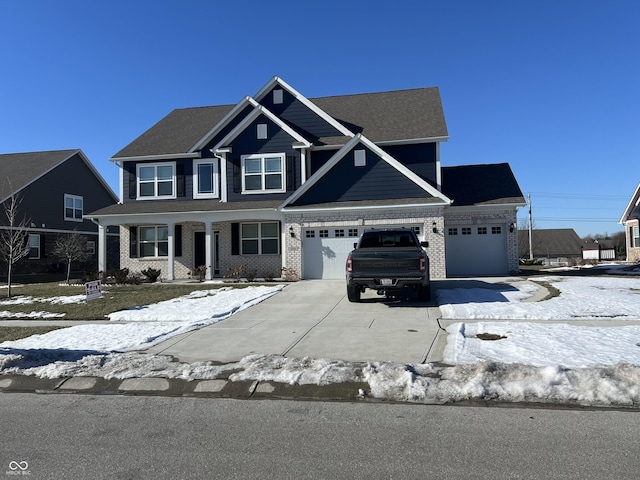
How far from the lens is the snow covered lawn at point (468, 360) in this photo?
17.3ft

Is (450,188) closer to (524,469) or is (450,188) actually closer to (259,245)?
(259,245)

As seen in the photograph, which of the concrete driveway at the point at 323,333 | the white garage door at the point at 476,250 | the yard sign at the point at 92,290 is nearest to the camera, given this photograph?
the concrete driveway at the point at 323,333

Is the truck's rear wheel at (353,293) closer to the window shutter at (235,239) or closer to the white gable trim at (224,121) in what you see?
the window shutter at (235,239)

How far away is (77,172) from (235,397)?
3255 centimetres

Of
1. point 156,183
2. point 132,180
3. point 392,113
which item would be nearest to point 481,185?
point 392,113

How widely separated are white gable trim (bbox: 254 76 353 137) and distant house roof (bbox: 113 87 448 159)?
52 centimetres

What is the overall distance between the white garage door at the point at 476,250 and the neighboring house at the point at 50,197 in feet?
79.6

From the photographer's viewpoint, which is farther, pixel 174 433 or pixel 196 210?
pixel 196 210

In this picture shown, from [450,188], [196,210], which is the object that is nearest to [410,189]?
[450,188]

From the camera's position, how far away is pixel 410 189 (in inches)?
719

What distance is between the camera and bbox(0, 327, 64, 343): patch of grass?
30.2 feet

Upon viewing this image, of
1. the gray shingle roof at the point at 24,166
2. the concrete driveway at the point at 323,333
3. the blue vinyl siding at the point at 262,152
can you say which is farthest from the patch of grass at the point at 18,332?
the gray shingle roof at the point at 24,166

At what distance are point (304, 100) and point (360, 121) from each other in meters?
2.90

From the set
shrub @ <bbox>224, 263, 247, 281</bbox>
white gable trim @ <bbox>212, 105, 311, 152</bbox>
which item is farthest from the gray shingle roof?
shrub @ <bbox>224, 263, 247, 281</bbox>
